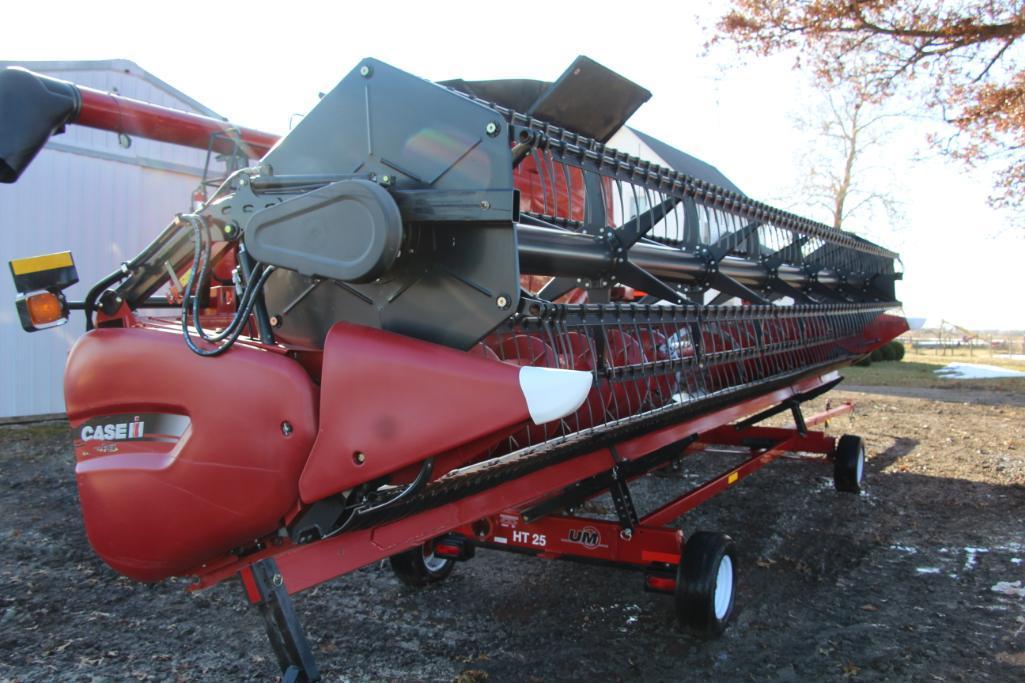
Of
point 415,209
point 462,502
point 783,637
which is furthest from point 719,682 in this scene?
point 415,209

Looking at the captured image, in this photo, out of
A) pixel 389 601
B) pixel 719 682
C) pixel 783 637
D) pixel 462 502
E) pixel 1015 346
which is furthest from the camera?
pixel 1015 346

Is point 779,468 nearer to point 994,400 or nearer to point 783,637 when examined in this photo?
point 783,637

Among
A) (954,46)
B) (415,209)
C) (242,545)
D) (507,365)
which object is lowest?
(242,545)

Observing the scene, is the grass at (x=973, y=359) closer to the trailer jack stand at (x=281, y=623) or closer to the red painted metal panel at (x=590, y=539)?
the red painted metal panel at (x=590, y=539)

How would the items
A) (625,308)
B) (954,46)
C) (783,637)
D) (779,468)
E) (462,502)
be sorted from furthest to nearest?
(954,46)
(779,468)
(783,637)
(625,308)
(462,502)

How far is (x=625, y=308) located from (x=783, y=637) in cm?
180

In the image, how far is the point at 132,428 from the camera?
2.45 meters

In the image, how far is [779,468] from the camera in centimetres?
746

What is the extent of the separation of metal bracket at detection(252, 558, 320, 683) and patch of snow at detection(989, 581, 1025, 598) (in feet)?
11.8

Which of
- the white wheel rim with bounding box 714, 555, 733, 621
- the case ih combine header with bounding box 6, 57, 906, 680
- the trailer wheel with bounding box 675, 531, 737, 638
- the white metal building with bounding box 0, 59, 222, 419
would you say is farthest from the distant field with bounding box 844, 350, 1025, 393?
the case ih combine header with bounding box 6, 57, 906, 680

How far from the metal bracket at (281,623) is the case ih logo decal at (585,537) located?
156 cm

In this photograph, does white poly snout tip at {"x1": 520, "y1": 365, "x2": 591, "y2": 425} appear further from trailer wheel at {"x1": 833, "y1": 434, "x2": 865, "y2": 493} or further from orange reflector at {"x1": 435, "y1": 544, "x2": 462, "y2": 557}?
trailer wheel at {"x1": 833, "y1": 434, "x2": 865, "y2": 493}

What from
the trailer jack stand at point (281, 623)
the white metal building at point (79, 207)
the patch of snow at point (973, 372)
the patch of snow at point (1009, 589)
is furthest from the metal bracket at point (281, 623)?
the patch of snow at point (973, 372)

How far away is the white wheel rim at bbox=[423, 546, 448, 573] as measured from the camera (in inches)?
163
